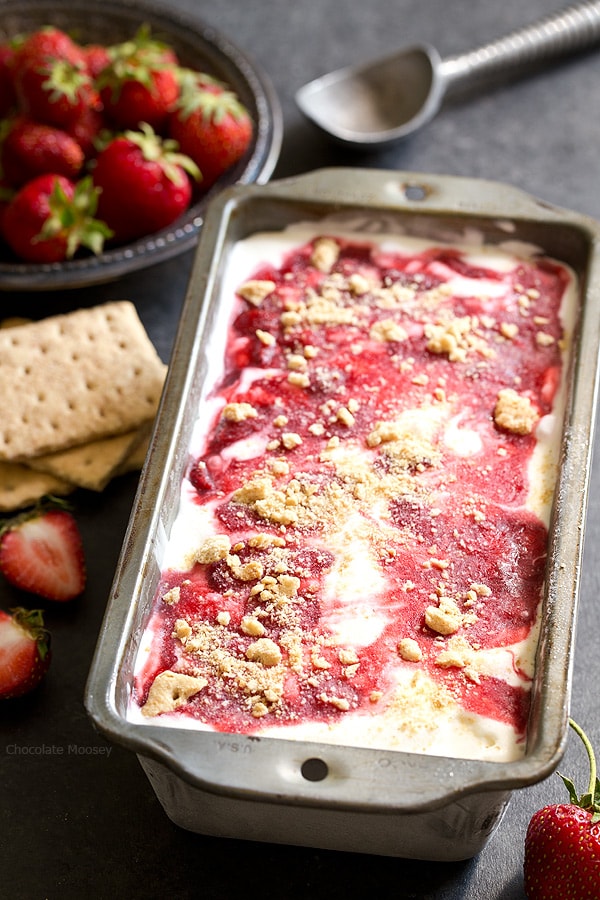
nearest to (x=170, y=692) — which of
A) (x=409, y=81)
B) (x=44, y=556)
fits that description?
(x=44, y=556)

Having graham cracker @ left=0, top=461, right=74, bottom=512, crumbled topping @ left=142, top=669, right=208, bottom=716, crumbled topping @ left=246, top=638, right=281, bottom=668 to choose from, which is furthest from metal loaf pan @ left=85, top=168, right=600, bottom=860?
graham cracker @ left=0, top=461, right=74, bottom=512

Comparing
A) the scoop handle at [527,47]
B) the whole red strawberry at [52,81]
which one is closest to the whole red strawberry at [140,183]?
the whole red strawberry at [52,81]

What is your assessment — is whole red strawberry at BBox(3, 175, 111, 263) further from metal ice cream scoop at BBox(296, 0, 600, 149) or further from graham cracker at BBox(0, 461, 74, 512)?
metal ice cream scoop at BBox(296, 0, 600, 149)

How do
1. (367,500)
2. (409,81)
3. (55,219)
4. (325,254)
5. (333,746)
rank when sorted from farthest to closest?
(409,81), (55,219), (325,254), (367,500), (333,746)

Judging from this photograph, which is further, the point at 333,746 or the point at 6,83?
the point at 6,83
